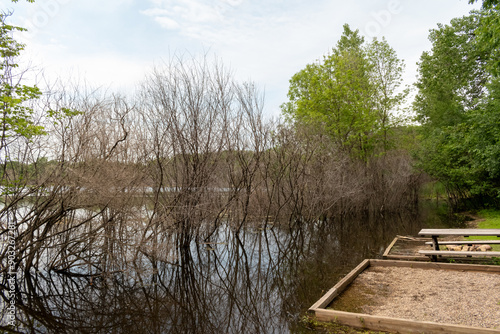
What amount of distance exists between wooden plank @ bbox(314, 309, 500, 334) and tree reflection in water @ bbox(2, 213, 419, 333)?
606 millimetres

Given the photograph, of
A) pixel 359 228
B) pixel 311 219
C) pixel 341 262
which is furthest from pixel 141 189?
pixel 359 228

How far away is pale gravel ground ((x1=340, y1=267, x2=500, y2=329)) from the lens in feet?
15.3

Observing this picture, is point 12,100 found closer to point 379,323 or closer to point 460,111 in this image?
point 379,323

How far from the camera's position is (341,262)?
9039 mm

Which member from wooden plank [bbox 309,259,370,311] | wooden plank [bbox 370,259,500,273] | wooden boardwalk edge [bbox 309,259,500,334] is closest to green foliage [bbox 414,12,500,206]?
wooden plank [bbox 370,259,500,273]

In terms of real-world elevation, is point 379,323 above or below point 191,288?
above

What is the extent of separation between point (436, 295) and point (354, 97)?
1729 cm

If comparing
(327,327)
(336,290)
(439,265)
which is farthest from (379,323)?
(439,265)

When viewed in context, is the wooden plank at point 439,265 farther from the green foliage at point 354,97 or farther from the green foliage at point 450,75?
the green foliage at point 450,75

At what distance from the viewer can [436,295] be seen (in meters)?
5.59

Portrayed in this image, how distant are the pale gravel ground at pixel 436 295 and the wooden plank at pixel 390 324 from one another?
39cm

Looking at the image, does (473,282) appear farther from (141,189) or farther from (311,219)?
(311,219)

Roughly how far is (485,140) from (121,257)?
16140mm

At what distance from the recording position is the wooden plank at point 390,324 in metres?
4.07
